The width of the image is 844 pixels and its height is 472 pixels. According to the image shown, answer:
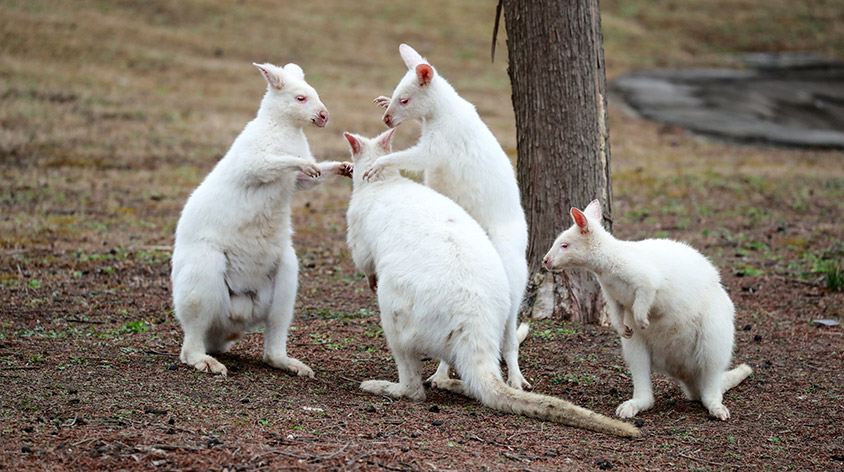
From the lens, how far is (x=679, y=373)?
19.9 ft

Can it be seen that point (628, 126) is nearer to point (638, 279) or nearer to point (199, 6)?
point (199, 6)

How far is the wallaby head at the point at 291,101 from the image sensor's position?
6.56 metres

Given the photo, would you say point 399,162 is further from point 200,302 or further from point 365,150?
point 200,302

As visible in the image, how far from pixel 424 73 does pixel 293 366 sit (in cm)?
194

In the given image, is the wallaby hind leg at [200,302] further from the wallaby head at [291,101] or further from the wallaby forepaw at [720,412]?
the wallaby forepaw at [720,412]

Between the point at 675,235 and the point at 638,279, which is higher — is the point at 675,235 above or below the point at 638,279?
below

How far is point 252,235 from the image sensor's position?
21.5 feet

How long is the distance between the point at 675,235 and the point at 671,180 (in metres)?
3.44

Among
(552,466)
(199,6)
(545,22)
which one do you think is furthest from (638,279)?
(199,6)

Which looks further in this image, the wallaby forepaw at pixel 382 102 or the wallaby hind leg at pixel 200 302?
the wallaby forepaw at pixel 382 102

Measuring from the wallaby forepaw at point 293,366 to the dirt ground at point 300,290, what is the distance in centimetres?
11

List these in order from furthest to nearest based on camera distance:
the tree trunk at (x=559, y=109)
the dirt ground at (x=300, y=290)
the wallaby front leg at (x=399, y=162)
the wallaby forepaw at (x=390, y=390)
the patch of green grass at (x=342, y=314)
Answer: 1. the patch of green grass at (x=342, y=314)
2. the tree trunk at (x=559, y=109)
3. the wallaby front leg at (x=399, y=162)
4. the wallaby forepaw at (x=390, y=390)
5. the dirt ground at (x=300, y=290)

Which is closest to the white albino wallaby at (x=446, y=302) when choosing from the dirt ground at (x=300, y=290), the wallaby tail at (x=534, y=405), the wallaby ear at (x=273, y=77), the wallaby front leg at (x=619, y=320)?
the wallaby tail at (x=534, y=405)

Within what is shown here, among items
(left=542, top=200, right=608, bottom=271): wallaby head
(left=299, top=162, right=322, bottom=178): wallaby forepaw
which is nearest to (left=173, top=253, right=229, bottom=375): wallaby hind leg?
(left=299, top=162, right=322, bottom=178): wallaby forepaw
